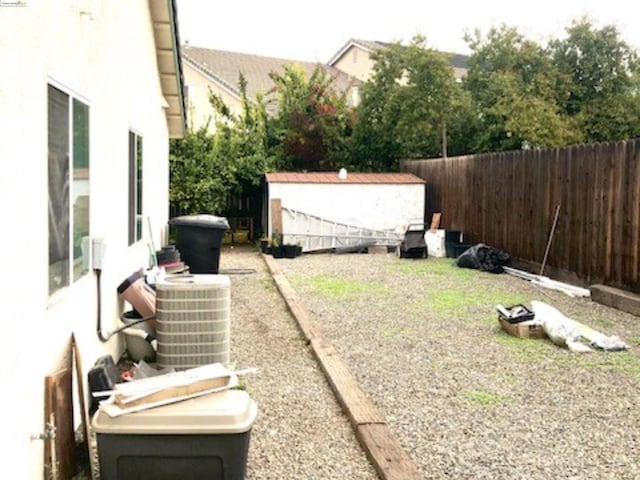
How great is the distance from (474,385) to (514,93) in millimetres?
17313

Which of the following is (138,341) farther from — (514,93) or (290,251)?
(514,93)

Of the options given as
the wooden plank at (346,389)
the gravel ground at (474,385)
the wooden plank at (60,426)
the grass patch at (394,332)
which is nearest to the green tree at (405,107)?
the gravel ground at (474,385)

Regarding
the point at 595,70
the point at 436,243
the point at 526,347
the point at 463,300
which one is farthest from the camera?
the point at 595,70

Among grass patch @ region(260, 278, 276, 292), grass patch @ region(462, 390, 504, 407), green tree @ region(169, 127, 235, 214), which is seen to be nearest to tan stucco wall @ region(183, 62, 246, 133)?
green tree @ region(169, 127, 235, 214)

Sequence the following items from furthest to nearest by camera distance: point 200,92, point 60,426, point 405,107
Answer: point 200,92, point 405,107, point 60,426

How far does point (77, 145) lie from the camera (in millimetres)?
4352

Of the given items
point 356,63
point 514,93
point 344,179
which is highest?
point 356,63

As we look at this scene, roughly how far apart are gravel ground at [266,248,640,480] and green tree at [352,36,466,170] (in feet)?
36.0

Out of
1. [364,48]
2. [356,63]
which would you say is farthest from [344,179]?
[356,63]

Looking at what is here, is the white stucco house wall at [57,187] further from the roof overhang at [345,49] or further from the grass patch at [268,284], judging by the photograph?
the roof overhang at [345,49]

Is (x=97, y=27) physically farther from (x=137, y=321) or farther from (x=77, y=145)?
(x=137, y=321)

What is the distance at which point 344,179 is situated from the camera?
16500mm

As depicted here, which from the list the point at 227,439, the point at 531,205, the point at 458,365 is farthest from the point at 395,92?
the point at 227,439

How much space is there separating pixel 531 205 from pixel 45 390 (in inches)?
393
